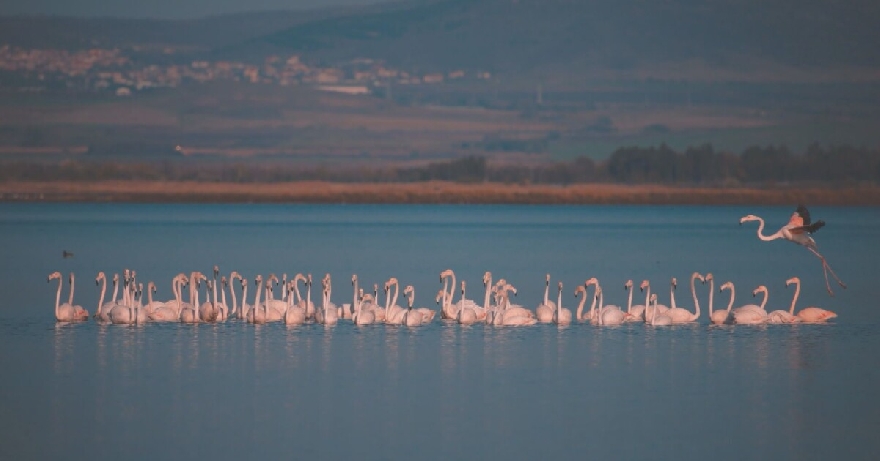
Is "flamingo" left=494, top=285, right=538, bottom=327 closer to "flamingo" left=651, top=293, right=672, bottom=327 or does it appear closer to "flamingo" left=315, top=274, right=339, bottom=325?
"flamingo" left=651, top=293, right=672, bottom=327

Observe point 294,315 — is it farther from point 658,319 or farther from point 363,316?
point 658,319

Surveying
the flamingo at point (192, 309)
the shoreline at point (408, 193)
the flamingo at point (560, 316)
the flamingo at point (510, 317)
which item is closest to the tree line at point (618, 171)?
the shoreline at point (408, 193)

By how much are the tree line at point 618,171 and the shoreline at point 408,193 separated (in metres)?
2.85

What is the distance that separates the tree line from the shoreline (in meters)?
2.85

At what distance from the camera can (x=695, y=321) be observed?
89.7 feet

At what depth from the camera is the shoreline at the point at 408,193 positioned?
10331 cm

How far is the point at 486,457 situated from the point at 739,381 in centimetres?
581

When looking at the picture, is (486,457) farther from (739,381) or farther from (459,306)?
(459,306)

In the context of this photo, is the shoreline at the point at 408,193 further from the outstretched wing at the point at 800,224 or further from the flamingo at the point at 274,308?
the outstretched wing at the point at 800,224

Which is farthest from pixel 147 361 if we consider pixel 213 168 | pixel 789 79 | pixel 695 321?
pixel 789 79

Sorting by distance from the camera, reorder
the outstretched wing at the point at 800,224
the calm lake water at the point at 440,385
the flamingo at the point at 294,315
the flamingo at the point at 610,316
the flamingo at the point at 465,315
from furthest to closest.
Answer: the flamingo at the point at 465,315, the flamingo at the point at 610,316, the flamingo at the point at 294,315, the outstretched wing at the point at 800,224, the calm lake water at the point at 440,385

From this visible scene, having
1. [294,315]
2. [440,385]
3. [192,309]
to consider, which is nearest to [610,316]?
[294,315]

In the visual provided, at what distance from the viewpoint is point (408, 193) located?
107562mm

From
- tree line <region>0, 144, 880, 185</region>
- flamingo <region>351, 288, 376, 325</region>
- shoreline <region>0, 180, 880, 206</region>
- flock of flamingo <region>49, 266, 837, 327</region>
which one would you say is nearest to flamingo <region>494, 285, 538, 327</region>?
flock of flamingo <region>49, 266, 837, 327</region>
